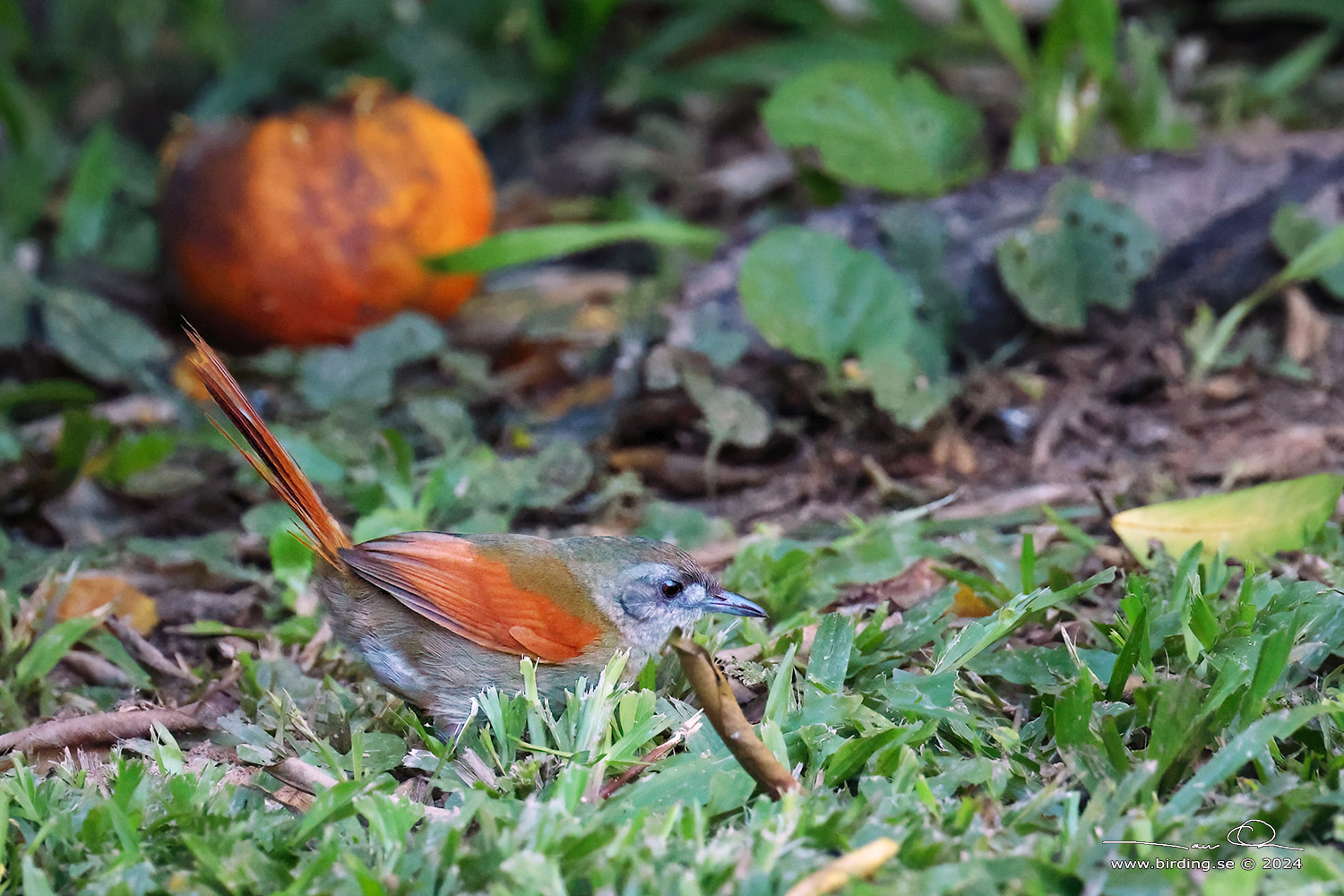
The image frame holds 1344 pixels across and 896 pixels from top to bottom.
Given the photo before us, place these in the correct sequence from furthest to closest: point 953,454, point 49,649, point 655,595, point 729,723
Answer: point 953,454
point 49,649
point 655,595
point 729,723

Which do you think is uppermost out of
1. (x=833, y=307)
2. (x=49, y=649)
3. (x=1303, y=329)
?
(x=833, y=307)

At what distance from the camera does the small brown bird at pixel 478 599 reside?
108 inches

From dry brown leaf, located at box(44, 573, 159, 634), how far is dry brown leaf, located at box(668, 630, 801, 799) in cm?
186

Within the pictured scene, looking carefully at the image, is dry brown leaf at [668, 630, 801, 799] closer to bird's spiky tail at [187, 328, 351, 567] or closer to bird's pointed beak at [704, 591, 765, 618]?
bird's pointed beak at [704, 591, 765, 618]

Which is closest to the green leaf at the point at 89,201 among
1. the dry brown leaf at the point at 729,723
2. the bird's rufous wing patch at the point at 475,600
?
the bird's rufous wing patch at the point at 475,600

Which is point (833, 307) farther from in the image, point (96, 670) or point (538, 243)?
point (96, 670)

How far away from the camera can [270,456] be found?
2.80 meters

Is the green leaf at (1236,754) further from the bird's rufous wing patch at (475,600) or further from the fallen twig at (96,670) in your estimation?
the fallen twig at (96,670)

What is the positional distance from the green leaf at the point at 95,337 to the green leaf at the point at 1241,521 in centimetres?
362

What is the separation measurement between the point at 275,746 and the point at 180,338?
138 inches

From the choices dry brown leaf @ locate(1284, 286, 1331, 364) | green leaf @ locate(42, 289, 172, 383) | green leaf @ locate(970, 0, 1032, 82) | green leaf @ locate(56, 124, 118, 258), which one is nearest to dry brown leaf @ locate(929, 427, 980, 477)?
dry brown leaf @ locate(1284, 286, 1331, 364)

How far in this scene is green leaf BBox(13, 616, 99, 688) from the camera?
3055mm
